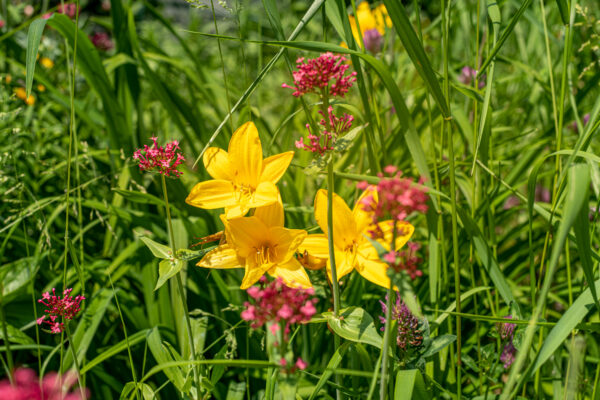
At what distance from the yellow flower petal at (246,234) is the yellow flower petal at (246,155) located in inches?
4.8

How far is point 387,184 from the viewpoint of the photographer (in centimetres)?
73

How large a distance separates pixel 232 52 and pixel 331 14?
3.43 m

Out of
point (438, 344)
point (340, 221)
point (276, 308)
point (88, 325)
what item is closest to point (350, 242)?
point (340, 221)

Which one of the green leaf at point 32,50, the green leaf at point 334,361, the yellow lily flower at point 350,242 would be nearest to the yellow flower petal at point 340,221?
the yellow lily flower at point 350,242

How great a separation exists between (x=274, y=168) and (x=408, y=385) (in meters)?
0.53

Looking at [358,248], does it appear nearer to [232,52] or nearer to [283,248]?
[283,248]

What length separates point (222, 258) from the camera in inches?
41.7

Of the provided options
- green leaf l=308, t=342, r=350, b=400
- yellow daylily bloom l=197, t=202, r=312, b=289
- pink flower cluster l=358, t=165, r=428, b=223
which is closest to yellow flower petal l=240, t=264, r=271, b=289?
yellow daylily bloom l=197, t=202, r=312, b=289

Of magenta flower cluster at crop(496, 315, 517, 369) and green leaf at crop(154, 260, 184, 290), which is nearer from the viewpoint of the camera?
green leaf at crop(154, 260, 184, 290)

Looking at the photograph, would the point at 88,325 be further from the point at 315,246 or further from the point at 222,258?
the point at 315,246

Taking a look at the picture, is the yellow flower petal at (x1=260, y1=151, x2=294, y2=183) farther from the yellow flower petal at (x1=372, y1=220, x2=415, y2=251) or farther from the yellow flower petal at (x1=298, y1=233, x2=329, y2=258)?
the yellow flower petal at (x1=372, y1=220, x2=415, y2=251)

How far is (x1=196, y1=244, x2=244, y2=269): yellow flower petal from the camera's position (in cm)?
105

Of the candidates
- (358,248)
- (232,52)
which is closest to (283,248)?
(358,248)

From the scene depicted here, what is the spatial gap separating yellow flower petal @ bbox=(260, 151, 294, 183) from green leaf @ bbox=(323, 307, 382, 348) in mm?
323
